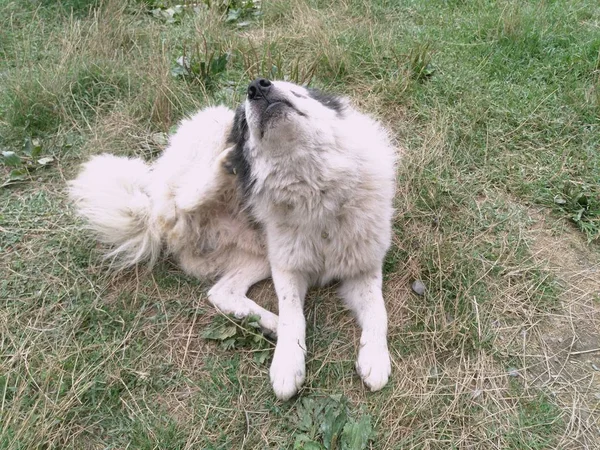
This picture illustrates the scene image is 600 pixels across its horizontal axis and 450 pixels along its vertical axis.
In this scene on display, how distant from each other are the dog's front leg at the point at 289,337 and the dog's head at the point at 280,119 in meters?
0.72

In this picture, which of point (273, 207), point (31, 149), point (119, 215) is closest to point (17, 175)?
point (31, 149)

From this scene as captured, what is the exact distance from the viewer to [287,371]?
1973 millimetres

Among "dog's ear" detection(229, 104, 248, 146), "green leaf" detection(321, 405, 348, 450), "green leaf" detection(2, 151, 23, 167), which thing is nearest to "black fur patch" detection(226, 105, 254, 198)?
"dog's ear" detection(229, 104, 248, 146)

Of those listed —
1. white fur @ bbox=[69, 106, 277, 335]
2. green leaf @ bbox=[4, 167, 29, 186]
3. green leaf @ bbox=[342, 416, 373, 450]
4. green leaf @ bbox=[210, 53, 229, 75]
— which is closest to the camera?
green leaf @ bbox=[342, 416, 373, 450]

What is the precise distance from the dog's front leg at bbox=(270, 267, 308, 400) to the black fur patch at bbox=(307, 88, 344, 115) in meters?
0.92

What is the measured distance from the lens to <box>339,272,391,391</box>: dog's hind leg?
201 cm

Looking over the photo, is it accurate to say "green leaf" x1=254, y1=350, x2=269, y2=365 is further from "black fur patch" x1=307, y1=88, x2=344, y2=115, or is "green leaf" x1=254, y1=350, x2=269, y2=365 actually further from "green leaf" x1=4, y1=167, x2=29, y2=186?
"green leaf" x1=4, y1=167, x2=29, y2=186

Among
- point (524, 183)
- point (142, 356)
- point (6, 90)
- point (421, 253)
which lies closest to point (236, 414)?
point (142, 356)

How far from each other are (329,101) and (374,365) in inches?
55.1

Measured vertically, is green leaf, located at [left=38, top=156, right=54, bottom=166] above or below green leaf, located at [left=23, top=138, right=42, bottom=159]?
below

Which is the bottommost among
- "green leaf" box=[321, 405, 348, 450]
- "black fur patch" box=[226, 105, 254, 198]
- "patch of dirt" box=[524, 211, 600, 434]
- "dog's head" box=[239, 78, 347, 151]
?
"green leaf" box=[321, 405, 348, 450]

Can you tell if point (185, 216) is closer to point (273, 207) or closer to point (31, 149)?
point (273, 207)

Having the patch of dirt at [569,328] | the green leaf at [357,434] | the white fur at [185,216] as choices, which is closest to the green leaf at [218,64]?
the white fur at [185,216]

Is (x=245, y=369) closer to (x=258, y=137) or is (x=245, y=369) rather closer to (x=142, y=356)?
(x=142, y=356)
